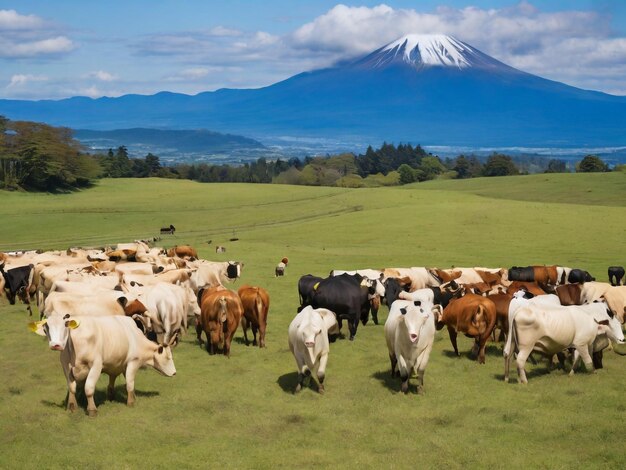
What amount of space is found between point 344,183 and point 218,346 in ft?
402

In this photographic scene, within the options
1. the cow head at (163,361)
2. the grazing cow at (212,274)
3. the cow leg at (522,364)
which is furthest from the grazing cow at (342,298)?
the cow leg at (522,364)

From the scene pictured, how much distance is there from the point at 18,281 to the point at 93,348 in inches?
550

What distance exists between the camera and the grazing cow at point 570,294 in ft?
77.5

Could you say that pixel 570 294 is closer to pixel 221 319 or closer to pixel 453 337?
pixel 453 337

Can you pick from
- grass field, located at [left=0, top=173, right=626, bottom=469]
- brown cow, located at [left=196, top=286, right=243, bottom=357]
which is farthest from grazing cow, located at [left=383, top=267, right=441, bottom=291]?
brown cow, located at [left=196, top=286, right=243, bottom=357]

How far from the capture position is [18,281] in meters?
26.9

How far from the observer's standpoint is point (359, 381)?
17.1m

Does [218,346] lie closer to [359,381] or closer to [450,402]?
[359,381]

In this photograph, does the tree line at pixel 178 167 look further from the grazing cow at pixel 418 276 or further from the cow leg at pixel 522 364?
the cow leg at pixel 522 364

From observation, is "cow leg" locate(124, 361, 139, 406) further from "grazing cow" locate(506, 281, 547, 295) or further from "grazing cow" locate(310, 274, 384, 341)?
"grazing cow" locate(506, 281, 547, 295)

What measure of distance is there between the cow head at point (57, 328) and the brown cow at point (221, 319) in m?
5.41

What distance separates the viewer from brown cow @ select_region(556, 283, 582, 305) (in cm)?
2361

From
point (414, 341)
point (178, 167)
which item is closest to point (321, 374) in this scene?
point (414, 341)

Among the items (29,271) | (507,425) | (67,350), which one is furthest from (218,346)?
(29,271)
